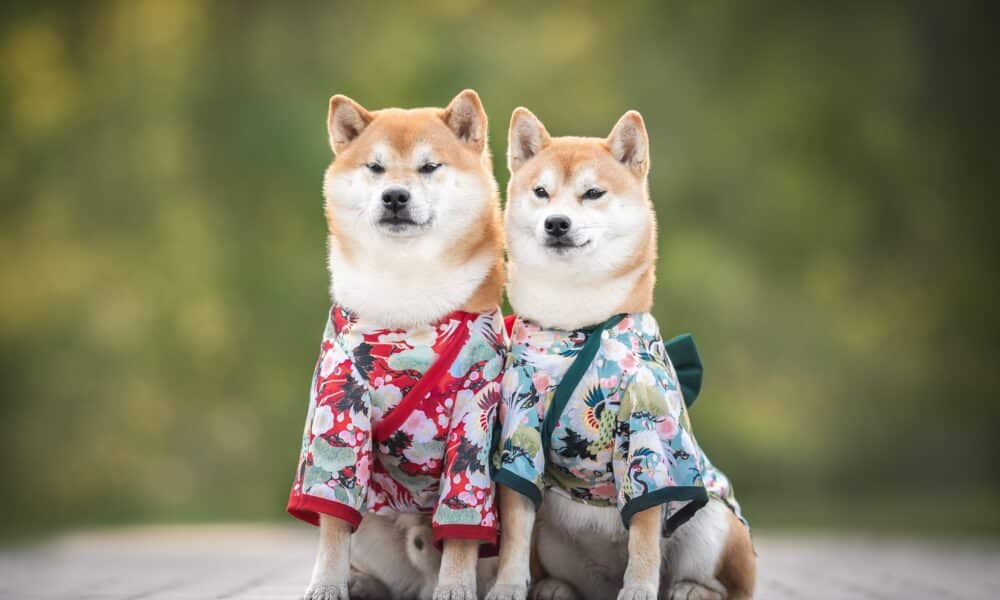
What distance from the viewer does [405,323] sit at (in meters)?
3.15

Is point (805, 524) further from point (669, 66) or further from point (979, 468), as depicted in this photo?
point (669, 66)

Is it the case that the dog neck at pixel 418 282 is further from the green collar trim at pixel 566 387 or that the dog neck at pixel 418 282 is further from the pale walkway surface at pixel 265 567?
the pale walkway surface at pixel 265 567

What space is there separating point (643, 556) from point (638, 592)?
104mm

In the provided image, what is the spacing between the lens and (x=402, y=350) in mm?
3088

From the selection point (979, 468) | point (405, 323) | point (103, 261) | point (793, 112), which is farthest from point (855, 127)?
point (405, 323)

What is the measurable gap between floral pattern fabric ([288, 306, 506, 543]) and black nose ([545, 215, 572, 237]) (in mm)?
342

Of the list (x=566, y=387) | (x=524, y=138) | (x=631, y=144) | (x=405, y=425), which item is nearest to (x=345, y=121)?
(x=524, y=138)

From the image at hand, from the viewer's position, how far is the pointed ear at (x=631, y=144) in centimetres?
335

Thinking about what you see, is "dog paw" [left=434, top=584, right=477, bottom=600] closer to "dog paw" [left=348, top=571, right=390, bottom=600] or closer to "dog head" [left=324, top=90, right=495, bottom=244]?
"dog paw" [left=348, top=571, right=390, bottom=600]

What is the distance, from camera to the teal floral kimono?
115 inches

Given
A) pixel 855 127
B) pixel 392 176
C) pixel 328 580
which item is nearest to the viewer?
pixel 328 580

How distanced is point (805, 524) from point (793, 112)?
3.80 m

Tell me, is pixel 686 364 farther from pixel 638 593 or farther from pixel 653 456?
pixel 638 593

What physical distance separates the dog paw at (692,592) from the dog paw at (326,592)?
95 cm
